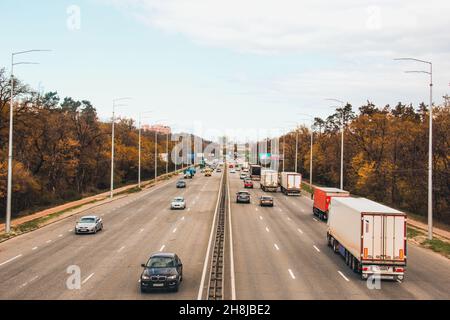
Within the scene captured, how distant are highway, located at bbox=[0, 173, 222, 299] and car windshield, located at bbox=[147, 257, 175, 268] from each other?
3.41 ft

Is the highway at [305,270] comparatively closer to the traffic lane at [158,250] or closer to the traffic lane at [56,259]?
the traffic lane at [158,250]

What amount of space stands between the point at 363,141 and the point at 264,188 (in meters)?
16.8

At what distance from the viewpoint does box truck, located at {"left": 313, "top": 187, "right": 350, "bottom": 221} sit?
4588 cm

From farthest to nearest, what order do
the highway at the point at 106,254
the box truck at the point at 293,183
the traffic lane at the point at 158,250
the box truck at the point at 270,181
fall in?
the box truck at the point at 270,181
the box truck at the point at 293,183
the highway at the point at 106,254
the traffic lane at the point at 158,250

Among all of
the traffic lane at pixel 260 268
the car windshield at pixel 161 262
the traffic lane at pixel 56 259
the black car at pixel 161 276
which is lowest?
the traffic lane at pixel 56 259

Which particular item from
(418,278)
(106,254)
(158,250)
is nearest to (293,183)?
(158,250)

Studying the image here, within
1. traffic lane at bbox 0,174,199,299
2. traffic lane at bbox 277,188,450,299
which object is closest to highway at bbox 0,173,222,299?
traffic lane at bbox 0,174,199,299

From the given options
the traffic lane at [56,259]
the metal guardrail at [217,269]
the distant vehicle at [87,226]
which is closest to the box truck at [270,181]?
the traffic lane at [56,259]

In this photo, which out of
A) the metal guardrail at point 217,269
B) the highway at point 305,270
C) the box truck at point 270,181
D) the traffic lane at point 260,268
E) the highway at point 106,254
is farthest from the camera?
the box truck at point 270,181

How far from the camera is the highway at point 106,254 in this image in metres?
21.4

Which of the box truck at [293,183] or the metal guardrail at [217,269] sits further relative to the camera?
the box truck at [293,183]
